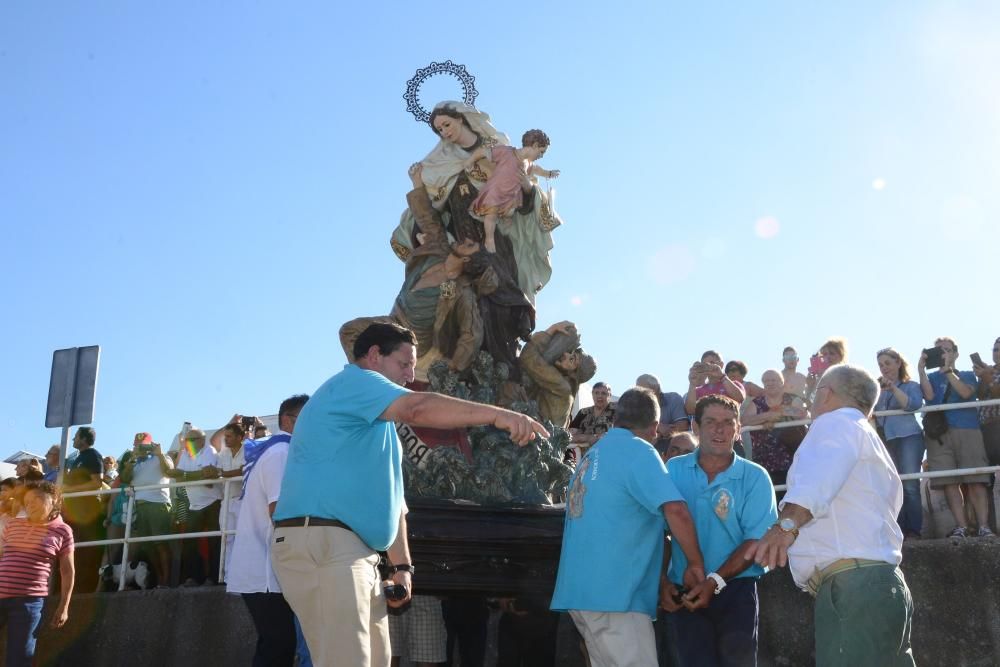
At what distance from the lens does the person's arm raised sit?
133 inches

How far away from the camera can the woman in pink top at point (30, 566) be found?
6.94 metres

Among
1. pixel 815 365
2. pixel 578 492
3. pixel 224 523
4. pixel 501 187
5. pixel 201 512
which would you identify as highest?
pixel 501 187

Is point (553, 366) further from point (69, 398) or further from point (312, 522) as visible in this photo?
point (69, 398)

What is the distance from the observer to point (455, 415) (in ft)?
11.3

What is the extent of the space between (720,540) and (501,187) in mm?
3189

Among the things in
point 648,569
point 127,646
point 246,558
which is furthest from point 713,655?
point 127,646

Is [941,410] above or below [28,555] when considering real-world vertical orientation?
above

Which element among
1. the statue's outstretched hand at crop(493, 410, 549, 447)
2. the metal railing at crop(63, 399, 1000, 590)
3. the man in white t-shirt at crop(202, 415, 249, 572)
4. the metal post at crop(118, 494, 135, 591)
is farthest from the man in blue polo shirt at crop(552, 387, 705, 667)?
the metal post at crop(118, 494, 135, 591)

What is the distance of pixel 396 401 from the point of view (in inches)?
141

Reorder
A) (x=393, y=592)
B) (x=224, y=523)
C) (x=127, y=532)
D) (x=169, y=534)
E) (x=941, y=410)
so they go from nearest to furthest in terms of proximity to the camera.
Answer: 1. (x=393, y=592)
2. (x=941, y=410)
3. (x=224, y=523)
4. (x=127, y=532)
5. (x=169, y=534)

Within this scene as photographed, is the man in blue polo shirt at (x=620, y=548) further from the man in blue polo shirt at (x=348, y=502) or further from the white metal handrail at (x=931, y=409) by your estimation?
the white metal handrail at (x=931, y=409)

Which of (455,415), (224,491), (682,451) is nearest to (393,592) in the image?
(455,415)

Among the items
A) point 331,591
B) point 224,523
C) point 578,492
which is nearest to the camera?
point 331,591

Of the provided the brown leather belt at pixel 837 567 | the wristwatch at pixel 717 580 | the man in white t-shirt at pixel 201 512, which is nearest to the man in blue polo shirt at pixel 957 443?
the wristwatch at pixel 717 580
